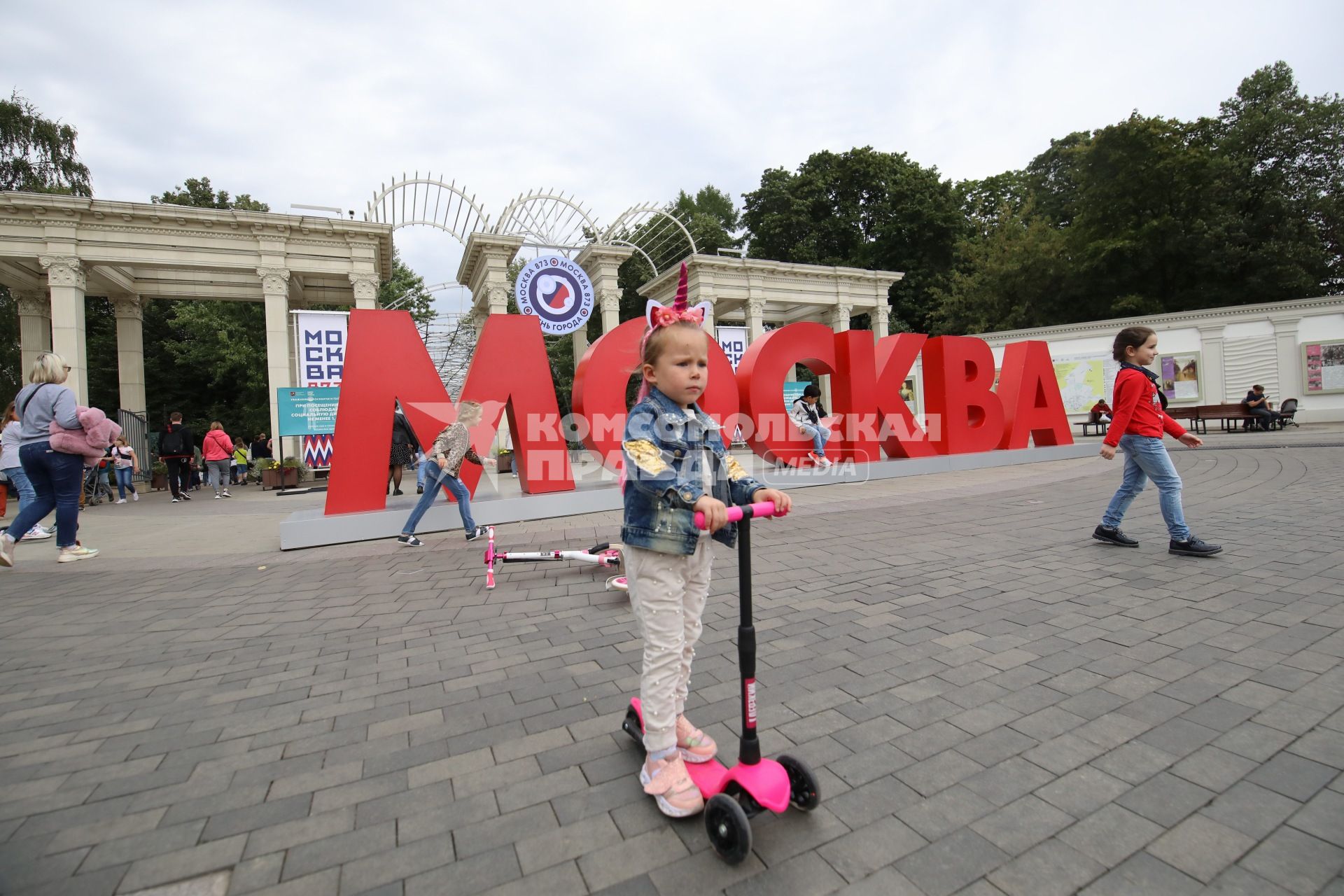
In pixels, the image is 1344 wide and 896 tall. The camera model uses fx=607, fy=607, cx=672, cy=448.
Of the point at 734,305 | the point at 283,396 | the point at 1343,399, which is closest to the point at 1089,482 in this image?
the point at 283,396

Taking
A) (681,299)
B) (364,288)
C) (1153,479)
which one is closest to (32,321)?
(364,288)

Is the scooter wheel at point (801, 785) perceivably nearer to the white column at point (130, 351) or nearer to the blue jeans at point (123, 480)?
the blue jeans at point (123, 480)

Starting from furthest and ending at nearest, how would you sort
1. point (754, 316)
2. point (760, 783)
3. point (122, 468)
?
point (754, 316)
point (122, 468)
point (760, 783)

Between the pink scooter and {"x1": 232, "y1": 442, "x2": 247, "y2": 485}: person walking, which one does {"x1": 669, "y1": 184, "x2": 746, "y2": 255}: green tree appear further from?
the pink scooter

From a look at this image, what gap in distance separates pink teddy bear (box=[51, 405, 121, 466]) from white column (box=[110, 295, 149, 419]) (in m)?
18.6

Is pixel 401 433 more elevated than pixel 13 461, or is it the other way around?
pixel 401 433

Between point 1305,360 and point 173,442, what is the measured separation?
33.8 m

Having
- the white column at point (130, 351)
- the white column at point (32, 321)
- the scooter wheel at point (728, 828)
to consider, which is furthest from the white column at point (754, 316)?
the scooter wheel at point (728, 828)

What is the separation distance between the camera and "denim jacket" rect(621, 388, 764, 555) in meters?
2.13

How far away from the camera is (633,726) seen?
8.09 ft

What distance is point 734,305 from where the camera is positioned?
30016mm

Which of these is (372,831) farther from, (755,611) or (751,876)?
(755,611)

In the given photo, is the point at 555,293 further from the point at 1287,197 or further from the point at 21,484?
the point at 1287,197

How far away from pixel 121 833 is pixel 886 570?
15.3ft
